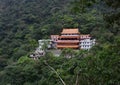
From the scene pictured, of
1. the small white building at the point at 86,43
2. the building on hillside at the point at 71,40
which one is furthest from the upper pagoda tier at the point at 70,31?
the small white building at the point at 86,43

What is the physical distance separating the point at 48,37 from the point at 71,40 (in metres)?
2.24

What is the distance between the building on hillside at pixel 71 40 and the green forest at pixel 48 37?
0.78m

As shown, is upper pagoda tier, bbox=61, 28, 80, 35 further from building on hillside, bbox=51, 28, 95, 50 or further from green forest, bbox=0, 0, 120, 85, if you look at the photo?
green forest, bbox=0, 0, 120, 85

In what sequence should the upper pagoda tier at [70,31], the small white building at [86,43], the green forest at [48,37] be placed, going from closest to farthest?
1. the green forest at [48,37]
2. the small white building at [86,43]
3. the upper pagoda tier at [70,31]

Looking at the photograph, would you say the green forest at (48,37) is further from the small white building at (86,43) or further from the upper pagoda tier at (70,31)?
the upper pagoda tier at (70,31)

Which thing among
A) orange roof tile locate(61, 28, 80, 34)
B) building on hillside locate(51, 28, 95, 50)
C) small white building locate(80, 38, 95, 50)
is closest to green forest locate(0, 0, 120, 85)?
small white building locate(80, 38, 95, 50)

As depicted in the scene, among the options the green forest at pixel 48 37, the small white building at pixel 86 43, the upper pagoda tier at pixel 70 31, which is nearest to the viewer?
the green forest at pixel 48 37

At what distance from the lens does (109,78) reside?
500 centimetres

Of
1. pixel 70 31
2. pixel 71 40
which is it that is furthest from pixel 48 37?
pixel 71 40

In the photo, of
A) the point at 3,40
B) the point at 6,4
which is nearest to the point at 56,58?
the point at 3,40

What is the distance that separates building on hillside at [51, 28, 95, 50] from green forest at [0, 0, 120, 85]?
2.57ft

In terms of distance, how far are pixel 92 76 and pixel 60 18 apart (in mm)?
18463

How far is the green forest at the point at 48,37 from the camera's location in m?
4.86

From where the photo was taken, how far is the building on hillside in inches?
742
